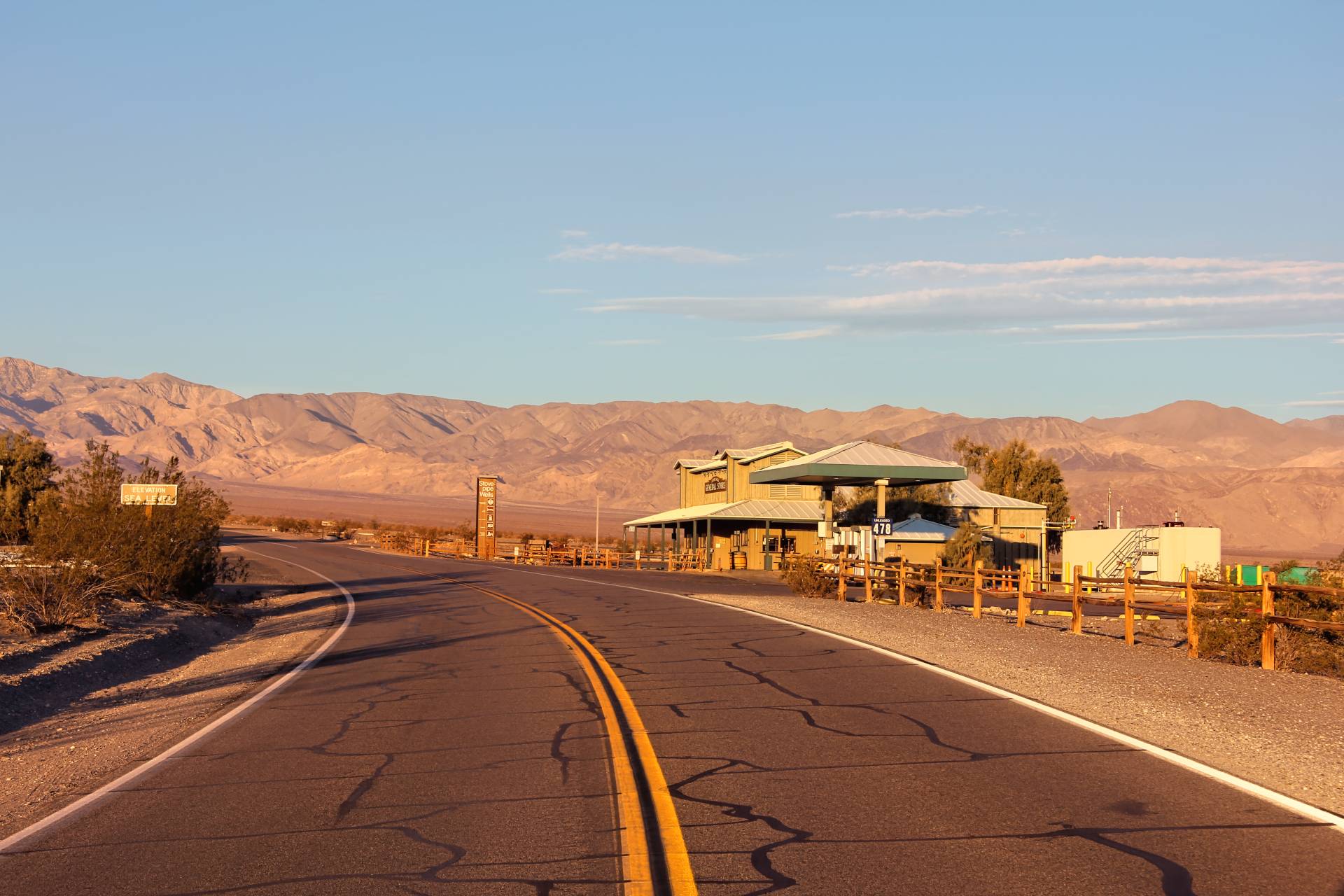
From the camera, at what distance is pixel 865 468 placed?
4200 cm

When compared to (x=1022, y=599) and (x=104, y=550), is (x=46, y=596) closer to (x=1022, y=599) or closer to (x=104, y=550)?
(x=104, y=550)

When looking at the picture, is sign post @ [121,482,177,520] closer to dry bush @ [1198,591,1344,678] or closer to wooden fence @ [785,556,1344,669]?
wooden fence @ [785,556,1344,669]

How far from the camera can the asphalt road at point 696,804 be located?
6566mm

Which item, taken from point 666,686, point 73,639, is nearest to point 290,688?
point 666,686

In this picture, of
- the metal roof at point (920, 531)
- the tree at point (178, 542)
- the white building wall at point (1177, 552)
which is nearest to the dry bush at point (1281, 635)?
the tree at point (178, 542)

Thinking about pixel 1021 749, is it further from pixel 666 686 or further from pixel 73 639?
pixel 73 639

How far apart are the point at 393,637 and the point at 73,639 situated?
5.07m

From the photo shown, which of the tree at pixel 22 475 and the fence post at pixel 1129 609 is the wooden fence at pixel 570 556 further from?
the fence post at pixel 1129 609

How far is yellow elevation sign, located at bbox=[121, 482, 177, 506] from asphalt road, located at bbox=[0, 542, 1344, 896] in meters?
11.8

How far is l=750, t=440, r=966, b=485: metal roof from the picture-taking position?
138ft

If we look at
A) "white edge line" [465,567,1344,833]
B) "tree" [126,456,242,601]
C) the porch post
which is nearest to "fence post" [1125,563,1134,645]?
"white edge line" [465,567,1344,833]

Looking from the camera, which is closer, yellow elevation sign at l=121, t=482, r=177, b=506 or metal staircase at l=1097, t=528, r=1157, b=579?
yellow elevation sign at l=121, t=482, r=177, b=506

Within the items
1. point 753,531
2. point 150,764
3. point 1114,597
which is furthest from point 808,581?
point 150,764

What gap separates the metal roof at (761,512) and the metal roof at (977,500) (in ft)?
22.3
